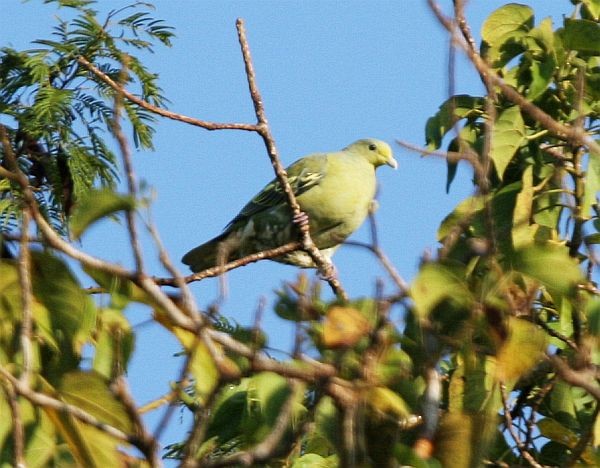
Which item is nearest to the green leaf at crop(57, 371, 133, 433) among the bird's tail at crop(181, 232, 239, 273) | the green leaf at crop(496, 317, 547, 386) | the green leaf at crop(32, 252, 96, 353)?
the green leaf at crop(32, 252, 96, 353)

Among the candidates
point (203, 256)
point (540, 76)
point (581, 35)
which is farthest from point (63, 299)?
point (203, 256)

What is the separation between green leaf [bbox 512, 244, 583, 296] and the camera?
2184 millimetres

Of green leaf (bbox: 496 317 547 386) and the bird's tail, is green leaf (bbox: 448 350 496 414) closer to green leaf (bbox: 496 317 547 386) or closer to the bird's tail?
green leaf (bbox: 496 317 547 386)

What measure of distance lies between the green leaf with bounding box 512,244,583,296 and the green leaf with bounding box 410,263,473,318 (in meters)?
0.13

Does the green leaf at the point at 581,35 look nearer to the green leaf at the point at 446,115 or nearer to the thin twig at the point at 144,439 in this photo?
the green leaf at the point at 446,115

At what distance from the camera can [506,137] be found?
11.5 ft

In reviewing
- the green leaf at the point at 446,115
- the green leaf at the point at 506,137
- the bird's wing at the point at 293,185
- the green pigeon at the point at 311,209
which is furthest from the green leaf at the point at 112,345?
the bird's wing at the point at 293,185

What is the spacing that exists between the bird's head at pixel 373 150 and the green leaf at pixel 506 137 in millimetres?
3536

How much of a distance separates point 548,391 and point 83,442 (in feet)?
4.97

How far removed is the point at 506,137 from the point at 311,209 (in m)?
3.13

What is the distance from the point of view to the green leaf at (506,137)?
3477 millimetres

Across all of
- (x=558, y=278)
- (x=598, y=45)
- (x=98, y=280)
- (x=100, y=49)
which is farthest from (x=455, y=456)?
(x=100, y=49)

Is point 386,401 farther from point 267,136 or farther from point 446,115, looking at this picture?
point 446,115

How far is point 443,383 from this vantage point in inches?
116
